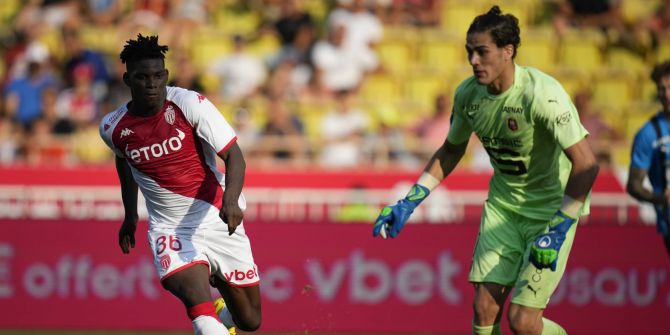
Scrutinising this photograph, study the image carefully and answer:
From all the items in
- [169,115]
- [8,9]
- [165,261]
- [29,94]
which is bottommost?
[165,261]

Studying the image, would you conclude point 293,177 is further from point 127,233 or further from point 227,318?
point 127,233

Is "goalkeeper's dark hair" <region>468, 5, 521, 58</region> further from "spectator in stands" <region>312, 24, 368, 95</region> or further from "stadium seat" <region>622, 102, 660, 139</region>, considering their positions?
"stadium seat" <region>622, 102, 660, 139</region>

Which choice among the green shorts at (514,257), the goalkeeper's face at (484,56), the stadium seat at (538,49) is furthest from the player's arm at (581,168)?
the stadium seat at (538,49)

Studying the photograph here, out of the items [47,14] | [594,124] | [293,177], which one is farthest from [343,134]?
[47,14]

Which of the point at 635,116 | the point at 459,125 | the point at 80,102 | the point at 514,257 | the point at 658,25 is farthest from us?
the point at 658,25

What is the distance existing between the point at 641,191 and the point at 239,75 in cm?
801

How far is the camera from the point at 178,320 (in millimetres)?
12477

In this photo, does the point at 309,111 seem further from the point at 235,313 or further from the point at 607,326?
the point at 235,313

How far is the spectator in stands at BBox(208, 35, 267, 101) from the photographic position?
1672 centimetres

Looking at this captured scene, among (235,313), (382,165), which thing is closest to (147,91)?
(235,313)

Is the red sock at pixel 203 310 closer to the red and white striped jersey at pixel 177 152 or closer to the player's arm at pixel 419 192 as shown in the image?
the red and white striped jersey at pixel 177 152

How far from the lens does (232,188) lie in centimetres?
777

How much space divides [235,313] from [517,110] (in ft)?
8.72

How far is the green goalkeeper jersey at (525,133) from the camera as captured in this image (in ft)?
25.0
